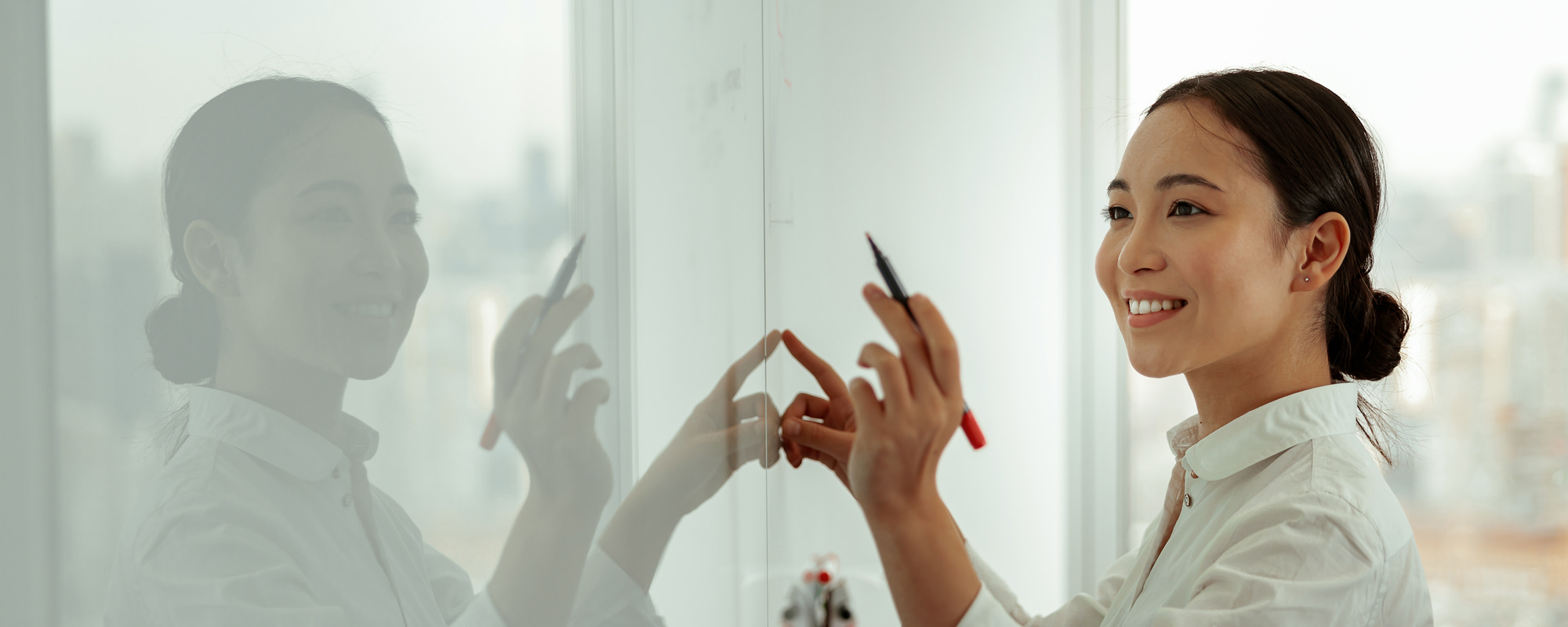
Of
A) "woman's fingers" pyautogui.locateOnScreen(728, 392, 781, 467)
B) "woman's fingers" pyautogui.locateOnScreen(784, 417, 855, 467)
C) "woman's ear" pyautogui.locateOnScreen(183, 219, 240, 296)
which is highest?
"woman's ear" pyautogui.locateOnScreen(183, 219, 240, 296)

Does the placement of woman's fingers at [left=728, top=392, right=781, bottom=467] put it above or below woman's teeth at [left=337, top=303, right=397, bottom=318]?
below

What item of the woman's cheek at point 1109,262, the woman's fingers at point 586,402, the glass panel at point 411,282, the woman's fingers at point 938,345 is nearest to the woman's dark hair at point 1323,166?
the woman's cheek at point 1109,262

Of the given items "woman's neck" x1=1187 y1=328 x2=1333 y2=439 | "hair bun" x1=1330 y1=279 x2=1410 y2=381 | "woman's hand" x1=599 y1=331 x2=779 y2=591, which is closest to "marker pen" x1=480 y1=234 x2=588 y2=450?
"woman's hand" x1=599 y1=331 x2=779 y2=591

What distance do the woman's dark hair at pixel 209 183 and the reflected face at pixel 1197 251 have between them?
1.85 feet

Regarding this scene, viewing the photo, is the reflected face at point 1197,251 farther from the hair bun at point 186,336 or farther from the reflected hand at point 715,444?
the hair bun at point 186,336

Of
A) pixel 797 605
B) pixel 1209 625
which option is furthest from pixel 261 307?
pixel 797 605

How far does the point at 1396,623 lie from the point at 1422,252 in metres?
0.82

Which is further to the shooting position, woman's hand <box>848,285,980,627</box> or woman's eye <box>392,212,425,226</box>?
woman's hand <box>848,285,980,627</box>

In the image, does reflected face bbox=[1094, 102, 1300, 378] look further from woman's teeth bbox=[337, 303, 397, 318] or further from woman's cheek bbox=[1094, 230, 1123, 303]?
woman's teeth bbox=[337, 303, 397, 318]

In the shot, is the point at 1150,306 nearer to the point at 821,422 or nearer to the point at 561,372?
the point at 821,422

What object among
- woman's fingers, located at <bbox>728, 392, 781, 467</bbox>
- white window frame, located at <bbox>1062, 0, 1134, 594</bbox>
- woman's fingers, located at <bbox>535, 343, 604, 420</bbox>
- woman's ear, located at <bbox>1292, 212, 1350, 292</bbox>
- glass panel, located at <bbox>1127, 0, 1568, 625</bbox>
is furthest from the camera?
white window frame, located at <bbox>1062, 0, 1134, 594</bbox>

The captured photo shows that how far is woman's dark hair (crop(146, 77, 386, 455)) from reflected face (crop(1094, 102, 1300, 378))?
0.56m

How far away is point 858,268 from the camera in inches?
32.3

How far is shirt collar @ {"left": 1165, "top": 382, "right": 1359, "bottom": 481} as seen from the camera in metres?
0.58
